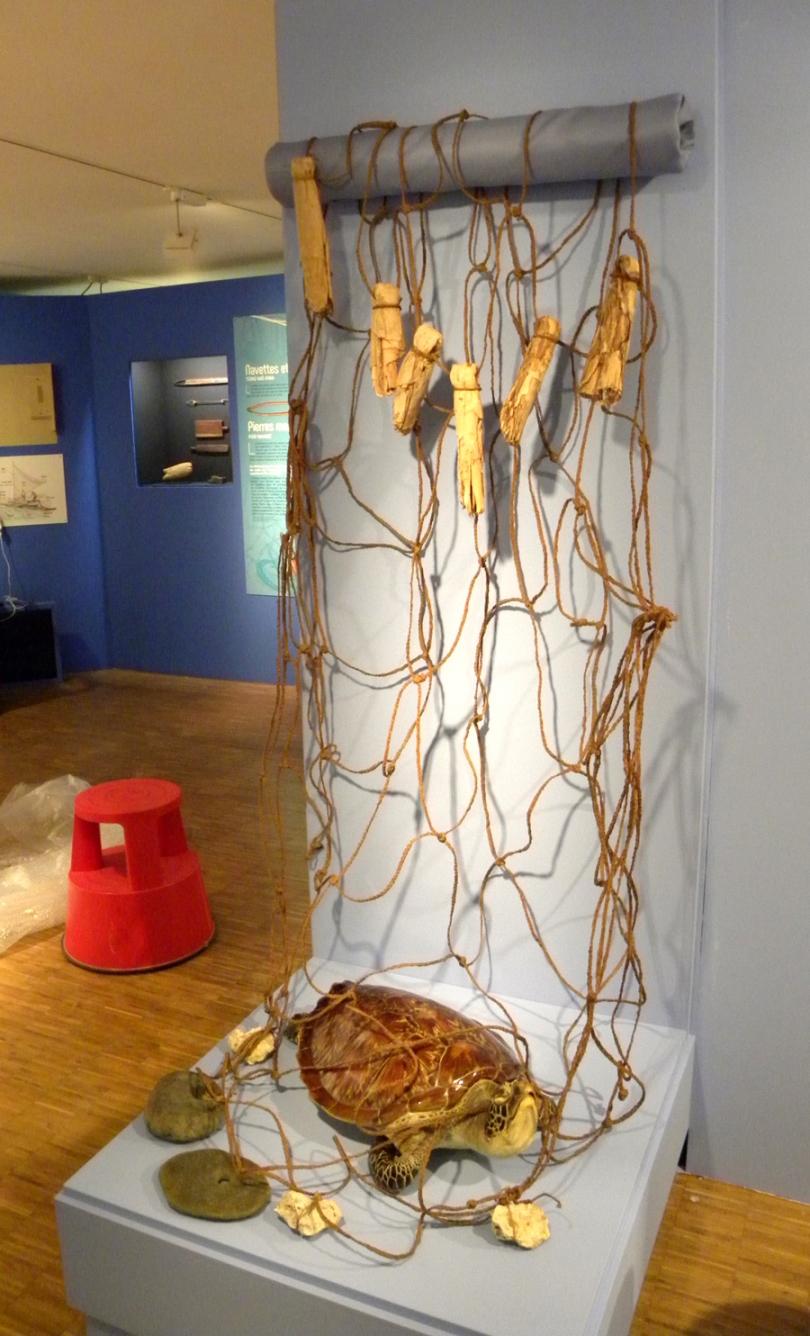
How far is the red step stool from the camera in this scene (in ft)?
9.44

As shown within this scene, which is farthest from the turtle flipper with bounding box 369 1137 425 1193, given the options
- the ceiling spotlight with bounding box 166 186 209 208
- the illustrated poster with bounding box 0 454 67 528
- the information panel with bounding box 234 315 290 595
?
the illustrated poster with bounding box 0 454 67 528

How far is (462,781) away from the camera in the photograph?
1.97m

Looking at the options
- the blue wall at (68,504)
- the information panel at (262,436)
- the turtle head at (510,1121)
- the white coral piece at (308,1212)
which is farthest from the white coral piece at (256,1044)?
the blue wall at (68,504)

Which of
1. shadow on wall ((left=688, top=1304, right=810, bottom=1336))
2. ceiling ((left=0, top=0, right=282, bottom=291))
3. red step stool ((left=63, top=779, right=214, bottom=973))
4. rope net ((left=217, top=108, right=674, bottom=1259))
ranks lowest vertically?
shadow on wall ((left=688, top=1304, right=810, bottom=1336))

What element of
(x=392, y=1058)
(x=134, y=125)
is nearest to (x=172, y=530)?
(x=134, y=125)

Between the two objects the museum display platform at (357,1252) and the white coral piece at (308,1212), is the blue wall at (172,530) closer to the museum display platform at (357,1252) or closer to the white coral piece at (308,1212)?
the museum display platform at (357,1252)

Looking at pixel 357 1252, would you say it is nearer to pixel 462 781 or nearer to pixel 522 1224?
pixel 522 1224

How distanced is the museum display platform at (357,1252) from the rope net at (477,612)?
0.03 metres

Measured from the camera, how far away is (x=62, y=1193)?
1576 mm

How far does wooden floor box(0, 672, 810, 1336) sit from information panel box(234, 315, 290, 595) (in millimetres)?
1263

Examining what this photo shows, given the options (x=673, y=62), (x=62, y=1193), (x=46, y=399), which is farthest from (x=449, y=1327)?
(x=46, y=399)

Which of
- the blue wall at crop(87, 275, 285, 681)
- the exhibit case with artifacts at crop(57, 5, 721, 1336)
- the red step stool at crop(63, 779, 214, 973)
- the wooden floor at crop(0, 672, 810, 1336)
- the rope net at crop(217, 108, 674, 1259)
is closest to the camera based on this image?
the exhibit case with artifacts at crop(57, 5, 721, 1336)

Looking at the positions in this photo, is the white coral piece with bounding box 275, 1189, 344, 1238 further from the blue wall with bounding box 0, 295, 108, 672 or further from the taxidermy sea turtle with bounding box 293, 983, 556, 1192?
the blue wall with bounding box 0, 295, 108, 672

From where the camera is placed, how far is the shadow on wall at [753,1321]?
168cm
